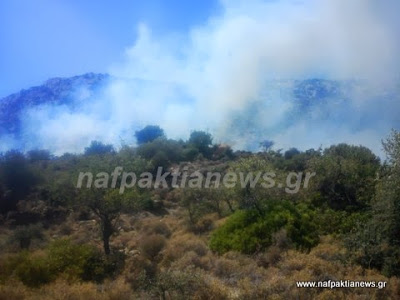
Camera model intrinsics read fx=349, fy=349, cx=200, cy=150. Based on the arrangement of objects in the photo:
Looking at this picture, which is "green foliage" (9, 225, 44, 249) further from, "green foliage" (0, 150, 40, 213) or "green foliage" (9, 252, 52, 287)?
"green foliage" (0, 150, 40, 213)

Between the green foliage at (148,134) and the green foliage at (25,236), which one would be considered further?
the green foliage at (148,134)

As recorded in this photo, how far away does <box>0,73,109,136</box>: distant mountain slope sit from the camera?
8163 cm

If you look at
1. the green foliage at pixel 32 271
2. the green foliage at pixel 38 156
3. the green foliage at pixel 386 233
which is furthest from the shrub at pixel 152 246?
the green foliage at pixel 38 156

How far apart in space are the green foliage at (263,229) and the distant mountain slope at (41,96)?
7236 cm

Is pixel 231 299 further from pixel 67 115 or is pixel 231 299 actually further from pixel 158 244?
pixel 67 115

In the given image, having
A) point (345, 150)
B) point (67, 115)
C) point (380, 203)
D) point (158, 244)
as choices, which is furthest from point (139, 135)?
point (380, 203)

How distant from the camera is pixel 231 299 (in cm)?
1041

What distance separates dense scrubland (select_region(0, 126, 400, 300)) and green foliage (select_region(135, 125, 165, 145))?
32.6 metres

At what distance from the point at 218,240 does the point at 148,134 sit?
48.4m

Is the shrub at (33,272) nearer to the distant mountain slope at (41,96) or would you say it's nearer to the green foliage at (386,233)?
the green foliage at (386,233)

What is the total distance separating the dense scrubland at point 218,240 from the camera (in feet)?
37.7

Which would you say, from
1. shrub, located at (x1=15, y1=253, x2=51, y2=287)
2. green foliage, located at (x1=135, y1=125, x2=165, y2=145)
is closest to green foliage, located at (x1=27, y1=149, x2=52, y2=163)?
green foliage, located at (x1=135, y1=125, x2=165, y2=145)

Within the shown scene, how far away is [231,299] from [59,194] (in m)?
14.6

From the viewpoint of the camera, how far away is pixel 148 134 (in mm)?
64875
